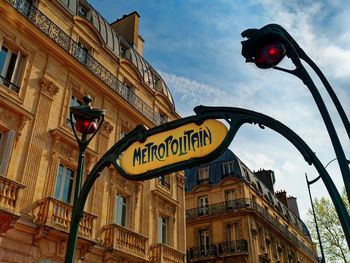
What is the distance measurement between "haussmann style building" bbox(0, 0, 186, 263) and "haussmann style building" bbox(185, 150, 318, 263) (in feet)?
37.4

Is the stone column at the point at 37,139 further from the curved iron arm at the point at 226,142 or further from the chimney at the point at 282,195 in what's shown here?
the chimney at the point at 282,195

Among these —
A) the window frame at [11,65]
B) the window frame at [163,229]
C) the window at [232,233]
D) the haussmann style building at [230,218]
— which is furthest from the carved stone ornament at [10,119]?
the window at [232,233]

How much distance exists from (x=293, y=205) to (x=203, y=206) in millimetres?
22013

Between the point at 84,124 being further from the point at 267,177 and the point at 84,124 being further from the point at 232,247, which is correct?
the point at 267,177

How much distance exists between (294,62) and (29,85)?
10.6 meters

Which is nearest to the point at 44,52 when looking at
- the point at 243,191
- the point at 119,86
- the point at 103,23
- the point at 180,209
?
the point at 119,86

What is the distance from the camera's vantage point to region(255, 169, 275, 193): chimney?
3978 cm

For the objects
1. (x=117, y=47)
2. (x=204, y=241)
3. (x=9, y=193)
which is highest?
(x=117, y=47)

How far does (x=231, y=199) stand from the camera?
101 feet

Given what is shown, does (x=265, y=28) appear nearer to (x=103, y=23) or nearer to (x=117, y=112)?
(x=117, y=112)

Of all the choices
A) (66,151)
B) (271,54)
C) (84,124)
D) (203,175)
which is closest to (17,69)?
(66,151)

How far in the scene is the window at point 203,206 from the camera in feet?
103

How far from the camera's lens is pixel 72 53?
569 inches

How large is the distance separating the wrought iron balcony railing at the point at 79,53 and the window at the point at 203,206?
14629 millimetres
